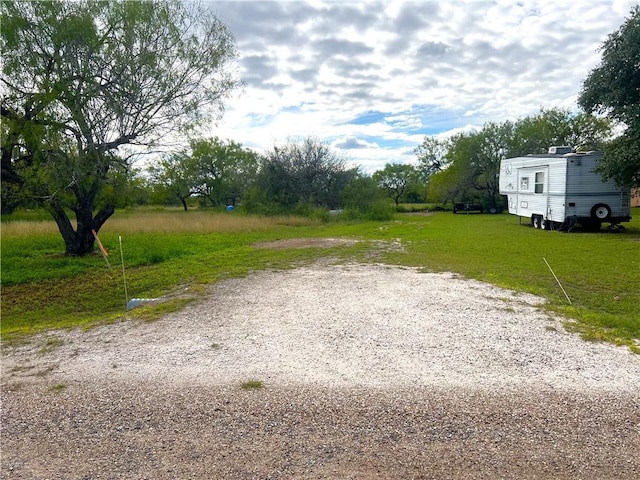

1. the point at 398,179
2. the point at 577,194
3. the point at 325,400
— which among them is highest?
the point at 398,179

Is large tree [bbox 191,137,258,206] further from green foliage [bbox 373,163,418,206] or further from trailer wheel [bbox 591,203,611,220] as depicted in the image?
trailer wheel [bbox 591,203,611,220]

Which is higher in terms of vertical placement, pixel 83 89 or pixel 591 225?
pixel 83 89

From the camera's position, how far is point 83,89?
428 inches

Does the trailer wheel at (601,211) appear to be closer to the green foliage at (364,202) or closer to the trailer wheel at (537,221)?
the trailer wheel at (537,221)

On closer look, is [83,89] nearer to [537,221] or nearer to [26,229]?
[26,229]

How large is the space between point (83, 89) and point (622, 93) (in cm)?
1580

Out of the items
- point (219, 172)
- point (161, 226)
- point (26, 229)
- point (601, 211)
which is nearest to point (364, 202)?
point (161, 226)

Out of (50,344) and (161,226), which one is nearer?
(50,344)

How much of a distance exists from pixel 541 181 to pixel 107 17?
16.6 m

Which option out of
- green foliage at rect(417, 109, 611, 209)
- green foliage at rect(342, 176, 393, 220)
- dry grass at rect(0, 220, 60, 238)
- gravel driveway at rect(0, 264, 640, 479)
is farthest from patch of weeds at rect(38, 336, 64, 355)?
green foliage at rect(417, 109, 611, 209)

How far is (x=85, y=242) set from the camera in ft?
43.8

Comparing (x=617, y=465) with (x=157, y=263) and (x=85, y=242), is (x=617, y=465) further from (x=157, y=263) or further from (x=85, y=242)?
(x=85, y=242)

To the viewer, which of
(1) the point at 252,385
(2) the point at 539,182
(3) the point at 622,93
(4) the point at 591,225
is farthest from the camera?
(2) the point at 539,182

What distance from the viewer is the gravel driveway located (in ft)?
9.09
